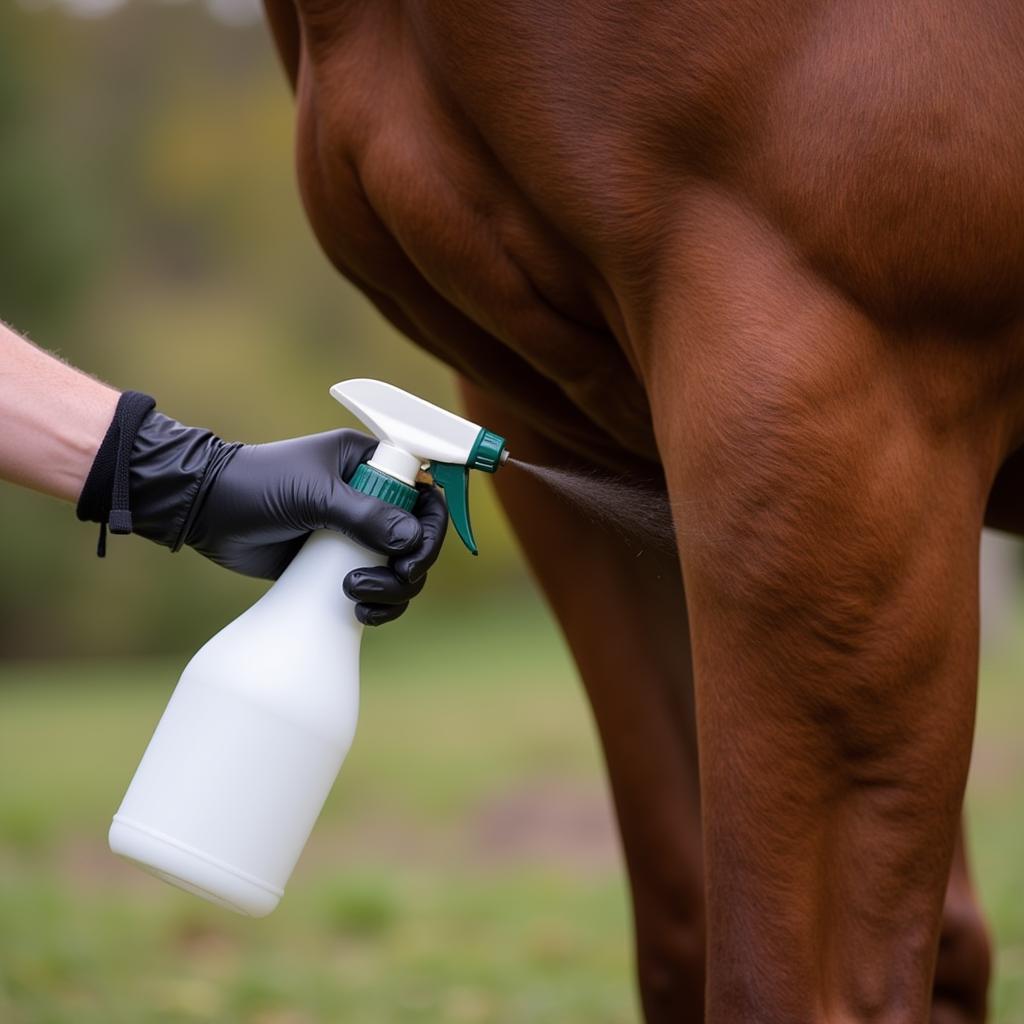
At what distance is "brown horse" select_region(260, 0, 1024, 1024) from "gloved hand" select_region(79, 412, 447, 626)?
23 centimetres

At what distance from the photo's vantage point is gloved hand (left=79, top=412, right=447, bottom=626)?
119 centimetres

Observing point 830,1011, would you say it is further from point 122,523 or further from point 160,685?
point 160,685

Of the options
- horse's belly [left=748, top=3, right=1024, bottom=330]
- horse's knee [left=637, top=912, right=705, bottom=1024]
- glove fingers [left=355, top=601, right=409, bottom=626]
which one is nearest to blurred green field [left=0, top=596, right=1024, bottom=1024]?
horse's knee [left=637, top=912, right=705, bottom=1024]

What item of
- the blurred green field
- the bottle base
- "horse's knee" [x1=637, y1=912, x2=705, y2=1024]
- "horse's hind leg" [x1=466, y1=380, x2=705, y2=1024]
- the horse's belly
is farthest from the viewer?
the blurred green field

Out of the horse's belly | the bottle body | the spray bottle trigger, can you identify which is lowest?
the bottle body

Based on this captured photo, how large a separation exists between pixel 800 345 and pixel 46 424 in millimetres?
684

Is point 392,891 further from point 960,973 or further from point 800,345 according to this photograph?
point 800,345

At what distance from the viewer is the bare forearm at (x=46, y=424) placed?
4.14 ft

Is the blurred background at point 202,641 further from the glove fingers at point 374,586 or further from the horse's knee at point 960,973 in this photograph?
the glove fingers at point 374,586

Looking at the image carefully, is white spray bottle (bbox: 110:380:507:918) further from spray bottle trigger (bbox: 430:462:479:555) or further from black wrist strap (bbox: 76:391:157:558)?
black wrist strap (bbox: 76:391:157:558)

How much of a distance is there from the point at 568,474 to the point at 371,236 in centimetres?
34

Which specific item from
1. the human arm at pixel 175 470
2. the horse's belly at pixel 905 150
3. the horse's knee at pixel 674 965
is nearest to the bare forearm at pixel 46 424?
the human arm at pixel 175 470

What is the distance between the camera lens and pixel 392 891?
3438 millimetres

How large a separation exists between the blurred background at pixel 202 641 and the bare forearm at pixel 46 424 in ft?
5.26
